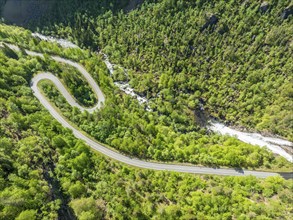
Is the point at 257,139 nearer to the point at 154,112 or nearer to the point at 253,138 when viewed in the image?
the point at 253,138

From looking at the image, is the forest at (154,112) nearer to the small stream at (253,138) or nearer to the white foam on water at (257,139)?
the small stream at (253,138)

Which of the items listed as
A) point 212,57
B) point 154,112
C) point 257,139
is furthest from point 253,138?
point 154,112

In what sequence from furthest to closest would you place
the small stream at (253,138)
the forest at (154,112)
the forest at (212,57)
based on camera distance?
the forest at (212,57) < the small stream at (253,138) < the forest at (154,112)

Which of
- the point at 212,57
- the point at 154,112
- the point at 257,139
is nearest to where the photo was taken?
the point at 257,139

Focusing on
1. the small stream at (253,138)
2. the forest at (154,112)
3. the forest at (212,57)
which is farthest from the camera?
the forest at (212,57)

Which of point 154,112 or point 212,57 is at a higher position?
point 212,57

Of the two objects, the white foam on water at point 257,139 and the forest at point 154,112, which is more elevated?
the forest at point 154,112

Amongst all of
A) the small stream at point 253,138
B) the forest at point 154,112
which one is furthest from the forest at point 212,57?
the small stream at point 253,138

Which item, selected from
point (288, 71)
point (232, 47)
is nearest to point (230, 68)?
point (232, 47)

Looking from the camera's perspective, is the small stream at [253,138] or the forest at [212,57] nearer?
the small stream at [253,138]
